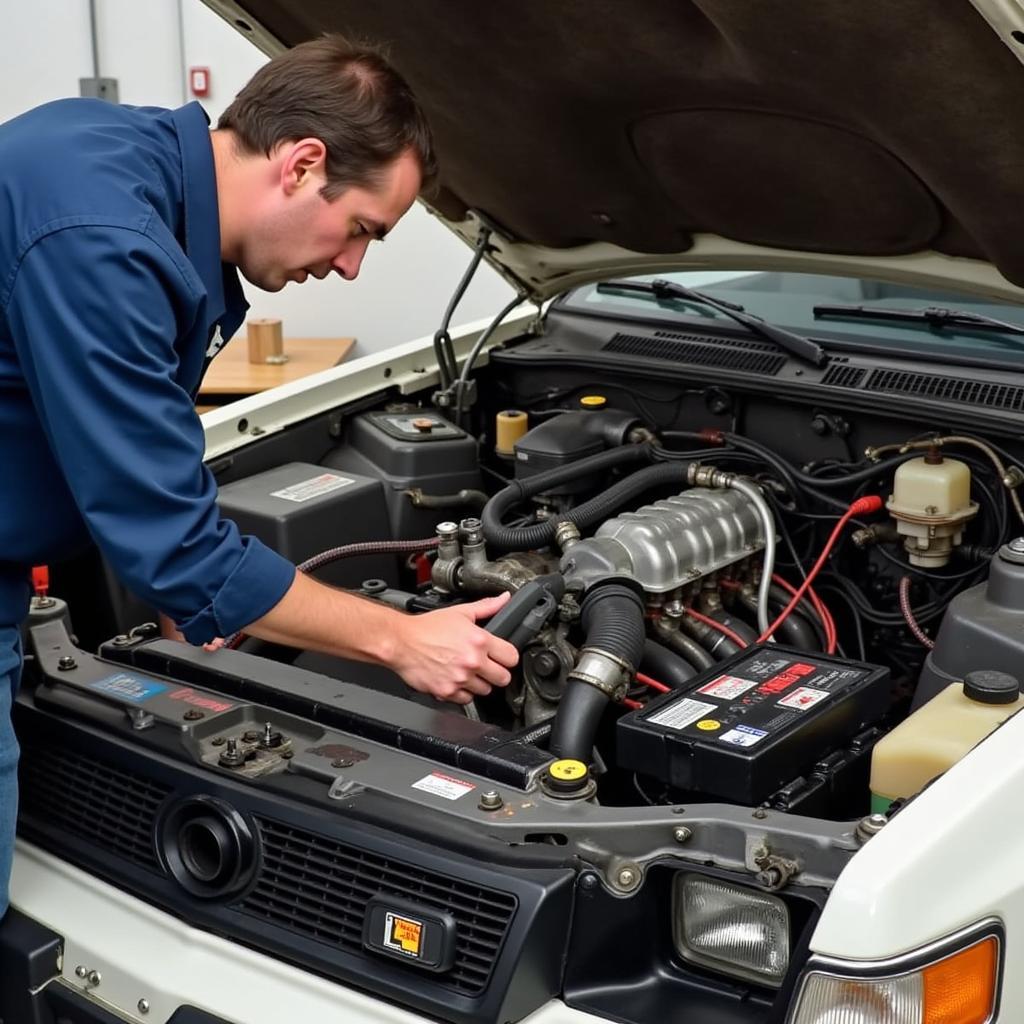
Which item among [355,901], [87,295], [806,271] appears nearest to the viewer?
[87,295]

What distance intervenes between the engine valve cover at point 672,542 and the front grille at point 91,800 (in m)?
0.75

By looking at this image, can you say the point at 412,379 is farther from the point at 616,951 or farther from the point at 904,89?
the point at 616,951

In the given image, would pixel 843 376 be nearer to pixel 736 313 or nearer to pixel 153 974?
pixel 736 313

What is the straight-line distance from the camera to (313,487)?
2.64 m

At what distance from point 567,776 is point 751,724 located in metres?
0.26

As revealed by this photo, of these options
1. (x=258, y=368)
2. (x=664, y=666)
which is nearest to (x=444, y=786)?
(x=664, y=666)

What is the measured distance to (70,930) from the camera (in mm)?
1810

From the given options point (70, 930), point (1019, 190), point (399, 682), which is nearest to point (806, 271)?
point (1019, 190)

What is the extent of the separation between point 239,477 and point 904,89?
148cm

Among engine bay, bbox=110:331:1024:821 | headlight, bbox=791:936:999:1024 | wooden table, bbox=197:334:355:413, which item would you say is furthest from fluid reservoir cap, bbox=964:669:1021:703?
wooden table, bbox=197:334:355:413

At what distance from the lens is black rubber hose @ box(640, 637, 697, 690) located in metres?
2.15

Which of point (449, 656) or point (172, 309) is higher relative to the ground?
point (172, 309)

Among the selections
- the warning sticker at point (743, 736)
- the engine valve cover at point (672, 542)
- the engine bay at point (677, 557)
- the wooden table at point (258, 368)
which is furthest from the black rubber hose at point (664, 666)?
the wooden table at point (258, 368)

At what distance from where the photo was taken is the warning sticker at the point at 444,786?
170cm
